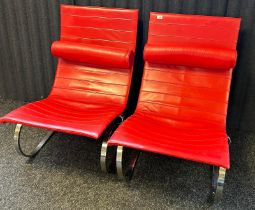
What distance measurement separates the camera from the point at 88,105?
8.01ft

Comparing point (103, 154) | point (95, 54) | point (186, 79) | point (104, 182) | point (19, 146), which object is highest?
point (95, 54)

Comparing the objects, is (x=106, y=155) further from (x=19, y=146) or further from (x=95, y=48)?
(x=95, y=48)

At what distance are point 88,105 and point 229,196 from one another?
122cm

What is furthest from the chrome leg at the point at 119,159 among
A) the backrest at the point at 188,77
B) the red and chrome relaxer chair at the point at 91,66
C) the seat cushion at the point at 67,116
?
the backrest at the point at 188,77

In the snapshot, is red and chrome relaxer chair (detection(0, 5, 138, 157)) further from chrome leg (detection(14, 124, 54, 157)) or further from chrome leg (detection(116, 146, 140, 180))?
chrome leg (detection(116, 146, 140, 180))

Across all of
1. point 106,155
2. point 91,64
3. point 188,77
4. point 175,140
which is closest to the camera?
point 175,140

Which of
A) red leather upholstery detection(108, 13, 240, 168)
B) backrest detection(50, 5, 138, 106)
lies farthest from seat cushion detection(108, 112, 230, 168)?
backrest detection(50, 5, 138, 106)

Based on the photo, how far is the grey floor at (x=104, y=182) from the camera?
1.95 meters

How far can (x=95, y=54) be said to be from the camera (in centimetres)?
235

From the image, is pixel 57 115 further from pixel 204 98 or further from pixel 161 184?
pixel 204 98

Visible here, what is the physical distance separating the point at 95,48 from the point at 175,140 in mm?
961

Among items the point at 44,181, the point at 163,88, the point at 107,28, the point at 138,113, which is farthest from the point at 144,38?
the point at 44,181

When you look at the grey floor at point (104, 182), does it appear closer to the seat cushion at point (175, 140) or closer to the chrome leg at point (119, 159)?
the chrome leg at point (119, 159)

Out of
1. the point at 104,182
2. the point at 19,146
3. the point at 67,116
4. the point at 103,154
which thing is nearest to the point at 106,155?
the point at 103,154
